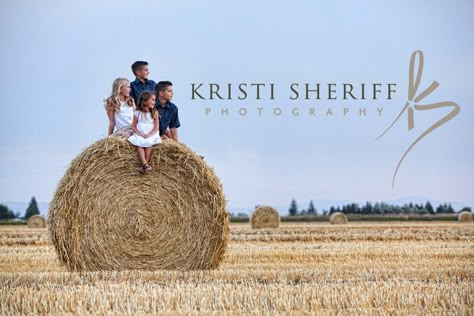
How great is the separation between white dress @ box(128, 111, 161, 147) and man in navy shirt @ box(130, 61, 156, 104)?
86 cm

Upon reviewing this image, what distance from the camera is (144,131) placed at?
9516 mm

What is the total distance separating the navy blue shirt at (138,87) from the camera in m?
10.4

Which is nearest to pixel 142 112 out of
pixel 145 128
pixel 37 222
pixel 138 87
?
pixel 145 128

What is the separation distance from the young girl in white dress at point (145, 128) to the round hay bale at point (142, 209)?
11 centimetres

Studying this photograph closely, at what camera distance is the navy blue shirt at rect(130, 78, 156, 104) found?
10.4 m

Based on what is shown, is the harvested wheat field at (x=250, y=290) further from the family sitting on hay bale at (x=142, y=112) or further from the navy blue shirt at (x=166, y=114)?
the navy blue shirt at (x=166, y=114)

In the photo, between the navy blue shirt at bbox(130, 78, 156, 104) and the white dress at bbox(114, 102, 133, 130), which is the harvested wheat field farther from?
the navy blue shirt at bbox(130, 78, 156, 104)

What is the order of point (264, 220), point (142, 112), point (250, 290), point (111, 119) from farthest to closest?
point (264, 220), point (111, 119), point (142, 112), point (250, 290)

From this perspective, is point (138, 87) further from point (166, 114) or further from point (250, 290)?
point (250, 290)

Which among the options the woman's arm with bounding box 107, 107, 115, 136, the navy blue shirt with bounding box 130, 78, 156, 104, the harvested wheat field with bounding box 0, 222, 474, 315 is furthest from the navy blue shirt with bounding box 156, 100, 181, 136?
the harvested wheat field with bounding box 0, 222, 474, 315

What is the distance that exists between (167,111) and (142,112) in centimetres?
76

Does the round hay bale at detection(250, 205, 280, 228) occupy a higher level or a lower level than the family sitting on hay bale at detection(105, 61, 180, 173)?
lower

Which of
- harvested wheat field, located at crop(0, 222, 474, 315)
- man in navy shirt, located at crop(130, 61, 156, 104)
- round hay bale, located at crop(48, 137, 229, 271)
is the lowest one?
harvested wheat field, located at crop(0, 222, 474, 315)

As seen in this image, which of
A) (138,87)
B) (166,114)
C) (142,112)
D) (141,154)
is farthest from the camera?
(138,87)
